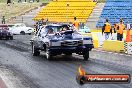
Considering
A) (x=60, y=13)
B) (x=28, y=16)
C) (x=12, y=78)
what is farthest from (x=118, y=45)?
(x=28, y=16)

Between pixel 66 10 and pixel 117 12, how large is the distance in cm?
959

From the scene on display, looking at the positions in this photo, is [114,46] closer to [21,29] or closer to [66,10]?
[21,29]

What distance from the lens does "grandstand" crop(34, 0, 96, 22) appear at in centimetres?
5777

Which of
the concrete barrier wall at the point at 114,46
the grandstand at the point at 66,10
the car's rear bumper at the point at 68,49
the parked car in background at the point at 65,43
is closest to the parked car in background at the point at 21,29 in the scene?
the grandstand at the point at 66,10

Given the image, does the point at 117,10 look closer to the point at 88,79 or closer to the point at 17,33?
the point at 17,33

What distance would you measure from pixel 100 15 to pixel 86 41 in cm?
3771

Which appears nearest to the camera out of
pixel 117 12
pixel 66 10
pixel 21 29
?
pixel 21 29

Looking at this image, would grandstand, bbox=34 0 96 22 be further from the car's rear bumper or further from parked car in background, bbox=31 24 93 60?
the car's rear bumper

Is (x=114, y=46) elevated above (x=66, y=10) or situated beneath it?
situated beneath

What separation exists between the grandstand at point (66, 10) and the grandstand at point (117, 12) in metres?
3.09

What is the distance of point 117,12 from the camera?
2115 inches

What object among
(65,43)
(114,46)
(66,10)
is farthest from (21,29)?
(65,43)

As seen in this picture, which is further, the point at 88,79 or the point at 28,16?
the point at 28,16

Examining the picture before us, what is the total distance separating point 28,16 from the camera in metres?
65.2
